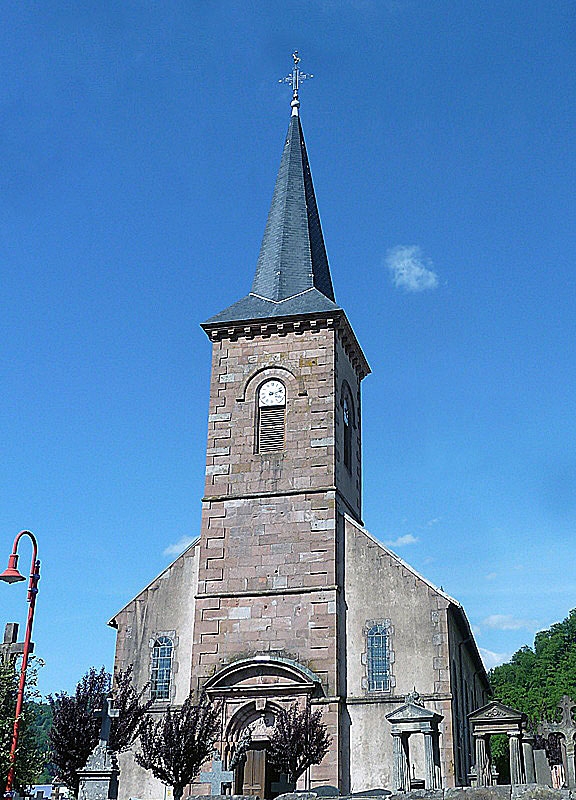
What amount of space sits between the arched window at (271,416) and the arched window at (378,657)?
5.59 metres

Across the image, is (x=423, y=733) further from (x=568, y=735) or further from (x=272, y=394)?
(x=272, y=394)

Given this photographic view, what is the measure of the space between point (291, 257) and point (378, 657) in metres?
12.6

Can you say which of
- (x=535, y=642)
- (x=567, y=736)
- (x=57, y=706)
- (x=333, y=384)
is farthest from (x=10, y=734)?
(x=535, y=642)

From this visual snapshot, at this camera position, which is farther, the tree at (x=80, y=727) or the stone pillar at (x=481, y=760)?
the stone pillar at (x=481, y=760)

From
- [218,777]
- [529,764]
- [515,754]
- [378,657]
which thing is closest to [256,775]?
[378,657]

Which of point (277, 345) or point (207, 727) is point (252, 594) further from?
point (277, 345)

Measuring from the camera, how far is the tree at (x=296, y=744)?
68.9 feet

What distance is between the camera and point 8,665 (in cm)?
1575

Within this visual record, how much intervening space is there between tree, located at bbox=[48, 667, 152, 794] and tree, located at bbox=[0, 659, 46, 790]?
4127 millimetres

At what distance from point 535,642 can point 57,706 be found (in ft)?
236

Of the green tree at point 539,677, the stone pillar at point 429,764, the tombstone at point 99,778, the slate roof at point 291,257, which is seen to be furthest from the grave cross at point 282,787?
the green tree at point 539,677

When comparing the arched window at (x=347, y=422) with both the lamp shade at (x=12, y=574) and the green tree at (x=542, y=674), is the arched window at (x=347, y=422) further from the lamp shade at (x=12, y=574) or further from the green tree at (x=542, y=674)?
the green tree at (x=542, y=674)

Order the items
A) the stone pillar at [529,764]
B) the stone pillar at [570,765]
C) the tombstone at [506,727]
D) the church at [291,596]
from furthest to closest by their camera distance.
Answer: the church at [291,596] < the tombstone at [506,727] < the stone pillar at [529,764] < the stone pillar at [570,765]

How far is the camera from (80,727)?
2097 cm
